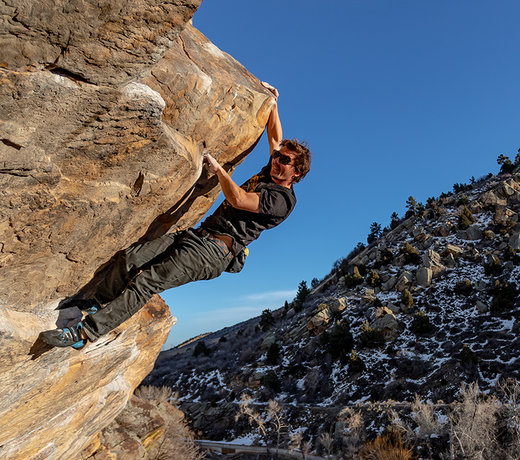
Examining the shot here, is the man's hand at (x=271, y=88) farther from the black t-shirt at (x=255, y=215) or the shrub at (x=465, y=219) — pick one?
the shrub at (x=465, y=219)

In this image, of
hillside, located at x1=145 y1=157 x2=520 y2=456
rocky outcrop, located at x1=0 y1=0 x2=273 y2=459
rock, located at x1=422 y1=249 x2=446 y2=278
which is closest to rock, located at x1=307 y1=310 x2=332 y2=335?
hillside, located at x1=145 y1=157 x2=520 y2=456

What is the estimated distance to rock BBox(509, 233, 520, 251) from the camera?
34.5m

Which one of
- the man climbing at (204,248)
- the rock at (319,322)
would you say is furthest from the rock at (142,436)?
the rock at (319,322)

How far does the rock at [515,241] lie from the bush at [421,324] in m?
11.3

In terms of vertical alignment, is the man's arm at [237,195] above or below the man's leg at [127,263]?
above

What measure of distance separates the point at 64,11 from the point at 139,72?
828 mm

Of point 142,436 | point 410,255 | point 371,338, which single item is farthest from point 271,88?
→ point 410,255

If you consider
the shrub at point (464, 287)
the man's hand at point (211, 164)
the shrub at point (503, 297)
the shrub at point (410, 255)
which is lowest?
the man's hand at point (211, 164)

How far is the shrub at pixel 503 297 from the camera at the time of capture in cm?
2969

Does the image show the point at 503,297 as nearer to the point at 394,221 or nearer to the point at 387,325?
the point at 387,325

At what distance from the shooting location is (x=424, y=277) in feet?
122

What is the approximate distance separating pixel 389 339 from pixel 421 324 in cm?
299

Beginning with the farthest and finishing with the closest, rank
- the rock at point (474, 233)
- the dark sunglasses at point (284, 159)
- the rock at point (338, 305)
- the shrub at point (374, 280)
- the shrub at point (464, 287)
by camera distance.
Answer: the shrub at point (374, 280), the rock at point (474, 233), the rock at point (338, 305), the shrub at point (464, 287), the dark sunglasses at point (284, 159)

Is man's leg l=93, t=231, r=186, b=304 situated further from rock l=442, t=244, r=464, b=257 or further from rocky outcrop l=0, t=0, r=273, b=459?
rock l=442, t=244, r=464, b=257
